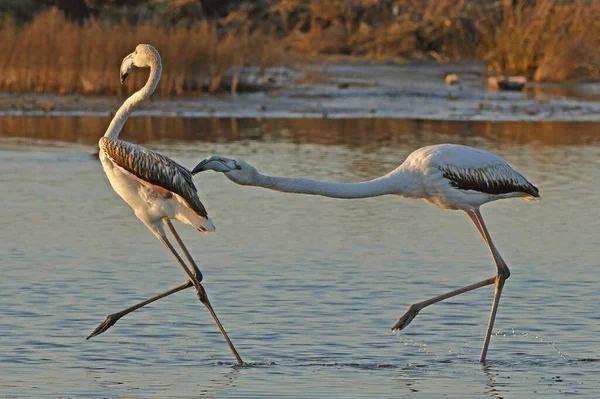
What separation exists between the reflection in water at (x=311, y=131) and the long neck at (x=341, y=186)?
8736 mm

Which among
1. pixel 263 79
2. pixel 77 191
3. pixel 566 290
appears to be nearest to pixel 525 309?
pixel 566 290

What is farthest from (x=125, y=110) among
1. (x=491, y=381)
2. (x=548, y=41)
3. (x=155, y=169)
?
(x=548, y=41)

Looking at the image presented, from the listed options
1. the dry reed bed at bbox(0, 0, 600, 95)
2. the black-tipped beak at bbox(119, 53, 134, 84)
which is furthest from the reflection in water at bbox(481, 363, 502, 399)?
the dry reed bed at bbox(0, 0, 600, 95)

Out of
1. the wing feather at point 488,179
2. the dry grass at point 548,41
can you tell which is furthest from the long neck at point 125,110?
the dry grass at point 548,41

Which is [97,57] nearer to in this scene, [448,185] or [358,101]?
[358,101]

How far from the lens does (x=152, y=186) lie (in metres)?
7.47

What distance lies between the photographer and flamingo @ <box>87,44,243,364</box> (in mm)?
7320

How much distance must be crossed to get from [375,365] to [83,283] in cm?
241

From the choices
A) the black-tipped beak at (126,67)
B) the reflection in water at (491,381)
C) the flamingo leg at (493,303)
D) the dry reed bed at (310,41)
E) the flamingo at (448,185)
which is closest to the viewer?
the reflection in water at (491,381)

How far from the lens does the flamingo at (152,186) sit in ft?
24.0

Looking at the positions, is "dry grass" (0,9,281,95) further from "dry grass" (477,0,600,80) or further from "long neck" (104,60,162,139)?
"long neck" (104,60,162,139)

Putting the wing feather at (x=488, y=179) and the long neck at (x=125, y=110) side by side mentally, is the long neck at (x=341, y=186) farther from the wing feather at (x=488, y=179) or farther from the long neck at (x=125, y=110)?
the long neck at (x=125, y=110)

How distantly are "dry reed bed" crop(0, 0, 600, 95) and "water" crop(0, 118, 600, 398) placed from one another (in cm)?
638

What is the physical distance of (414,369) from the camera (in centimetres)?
698
